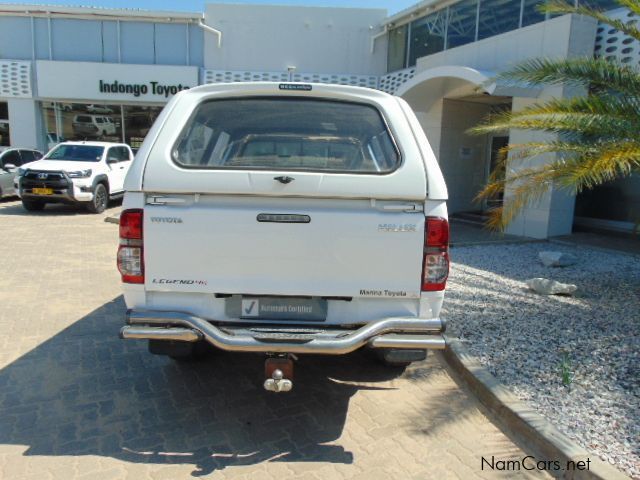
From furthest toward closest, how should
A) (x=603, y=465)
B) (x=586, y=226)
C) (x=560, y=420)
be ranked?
(x=586, y=226)
(x=560, y=420)
(x=603, y=465)

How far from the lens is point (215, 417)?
3.39 metres

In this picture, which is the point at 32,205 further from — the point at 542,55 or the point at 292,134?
the point at 542,55

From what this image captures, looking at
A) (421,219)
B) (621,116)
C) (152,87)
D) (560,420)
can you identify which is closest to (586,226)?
(621,116)

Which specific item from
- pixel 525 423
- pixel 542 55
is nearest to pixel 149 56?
pixel 542 55

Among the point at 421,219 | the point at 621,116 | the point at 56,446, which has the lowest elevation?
the point at 56,446

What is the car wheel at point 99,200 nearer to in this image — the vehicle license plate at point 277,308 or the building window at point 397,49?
the vehicle license plate at point 277,308

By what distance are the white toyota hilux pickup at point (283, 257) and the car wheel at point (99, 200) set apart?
10.8 meters

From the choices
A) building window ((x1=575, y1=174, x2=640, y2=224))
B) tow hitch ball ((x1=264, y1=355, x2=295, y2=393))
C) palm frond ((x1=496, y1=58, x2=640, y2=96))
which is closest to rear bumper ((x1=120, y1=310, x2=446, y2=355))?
tow hitch ball ((x1=264, y1=355, x2=295, y2=393))

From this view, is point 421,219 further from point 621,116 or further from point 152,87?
point 152,87

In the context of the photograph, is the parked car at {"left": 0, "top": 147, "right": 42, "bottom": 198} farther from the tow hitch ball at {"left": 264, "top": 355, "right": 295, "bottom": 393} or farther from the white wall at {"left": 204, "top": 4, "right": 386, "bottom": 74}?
the tow hitch ball at {"left": 264, "top": 355, "right": 295, "bottom": 393}

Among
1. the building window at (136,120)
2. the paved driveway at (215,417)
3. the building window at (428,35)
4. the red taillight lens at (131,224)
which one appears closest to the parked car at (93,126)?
the building window at (136,120)

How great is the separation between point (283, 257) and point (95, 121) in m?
21.1

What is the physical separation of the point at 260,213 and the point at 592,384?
9.66ft

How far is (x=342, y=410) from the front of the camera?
3.54 m
